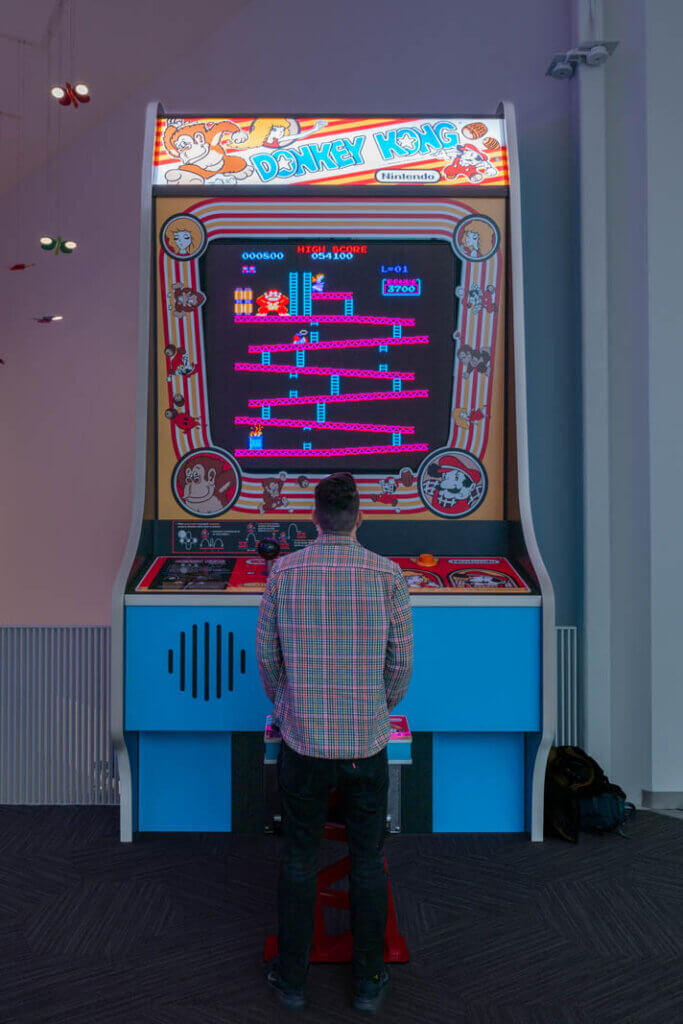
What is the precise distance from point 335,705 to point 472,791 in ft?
4.74

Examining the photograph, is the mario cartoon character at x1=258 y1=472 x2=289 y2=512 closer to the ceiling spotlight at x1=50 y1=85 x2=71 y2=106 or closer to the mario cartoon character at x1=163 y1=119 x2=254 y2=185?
the mario cartoon character at x1=163 y1=119 x2=254 y2=185

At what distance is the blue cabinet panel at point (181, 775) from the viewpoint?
3334mm

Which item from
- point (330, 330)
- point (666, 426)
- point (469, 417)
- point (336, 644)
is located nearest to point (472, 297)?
point (469, 417)

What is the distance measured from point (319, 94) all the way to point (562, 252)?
1.42 meters

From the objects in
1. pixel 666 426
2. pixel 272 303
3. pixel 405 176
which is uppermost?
pixel 405 176

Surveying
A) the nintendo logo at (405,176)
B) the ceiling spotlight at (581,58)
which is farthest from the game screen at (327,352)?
the ceiling spotlight at (581,58)

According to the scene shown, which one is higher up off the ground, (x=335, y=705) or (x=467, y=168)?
(x=467, y=168)

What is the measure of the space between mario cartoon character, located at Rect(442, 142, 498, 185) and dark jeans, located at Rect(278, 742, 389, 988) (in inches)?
95.8

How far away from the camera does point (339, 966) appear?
2.45 metres

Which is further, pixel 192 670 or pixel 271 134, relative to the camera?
pixel 271 134

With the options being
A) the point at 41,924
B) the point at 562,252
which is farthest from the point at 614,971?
the point at 562,252

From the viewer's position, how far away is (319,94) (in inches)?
165

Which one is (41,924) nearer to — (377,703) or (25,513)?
(377,703)

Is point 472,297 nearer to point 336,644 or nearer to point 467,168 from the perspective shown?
point 467,168
